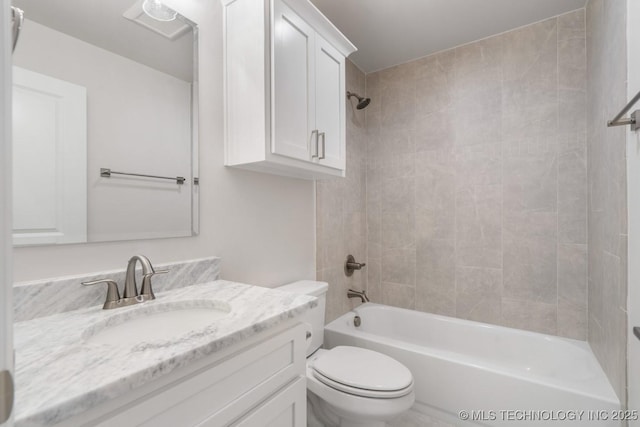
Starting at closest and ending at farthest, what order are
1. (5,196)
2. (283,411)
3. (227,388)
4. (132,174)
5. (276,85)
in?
(5,196), (227,388), (283,411), (132,174), (276,85)

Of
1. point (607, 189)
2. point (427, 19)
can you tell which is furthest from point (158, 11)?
point (607, 189)

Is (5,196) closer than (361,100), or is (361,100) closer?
(5,196)

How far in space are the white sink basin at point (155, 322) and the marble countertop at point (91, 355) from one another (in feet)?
0.04

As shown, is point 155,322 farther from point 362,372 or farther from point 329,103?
point 329,103

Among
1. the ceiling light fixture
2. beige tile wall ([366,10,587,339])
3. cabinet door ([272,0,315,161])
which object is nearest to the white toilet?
cabinet door ([272,0,315,161])

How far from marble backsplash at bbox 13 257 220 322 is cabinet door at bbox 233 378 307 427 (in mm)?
578

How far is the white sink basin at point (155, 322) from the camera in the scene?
2.54 feet

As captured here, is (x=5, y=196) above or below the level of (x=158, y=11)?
below

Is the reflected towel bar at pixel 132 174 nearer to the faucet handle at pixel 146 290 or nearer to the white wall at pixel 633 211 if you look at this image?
the faucet handle at pixel 146 290

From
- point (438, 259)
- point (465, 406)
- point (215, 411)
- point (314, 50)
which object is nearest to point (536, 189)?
point (438, 259)

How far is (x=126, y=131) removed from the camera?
1.03 m

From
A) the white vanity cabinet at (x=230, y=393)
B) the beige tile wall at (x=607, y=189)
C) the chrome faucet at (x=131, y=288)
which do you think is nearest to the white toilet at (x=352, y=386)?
the white vanity cabinet at (x=230, y=393)

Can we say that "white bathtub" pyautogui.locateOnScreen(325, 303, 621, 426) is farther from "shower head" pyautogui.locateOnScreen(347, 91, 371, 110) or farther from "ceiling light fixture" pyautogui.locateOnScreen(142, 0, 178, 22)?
"ceiling light fixture" pyautogui.locateOnScreen(142, 0, 178, 22)

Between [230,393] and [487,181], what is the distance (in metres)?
2.07
